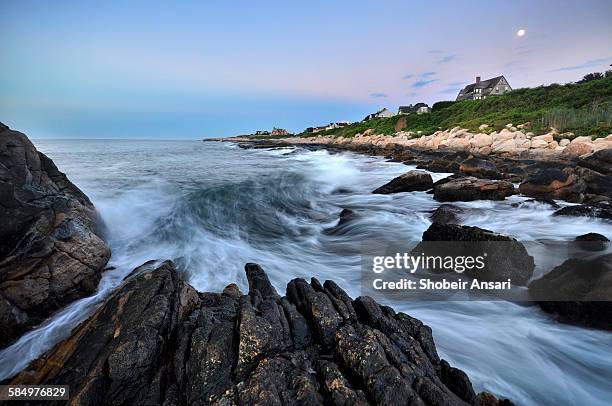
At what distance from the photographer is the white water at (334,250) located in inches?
156

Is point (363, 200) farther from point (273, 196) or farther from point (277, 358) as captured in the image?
point (277, 358)

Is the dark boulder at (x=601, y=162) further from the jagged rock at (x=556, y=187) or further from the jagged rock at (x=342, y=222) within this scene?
the jagged rock at (x=342, y=222)

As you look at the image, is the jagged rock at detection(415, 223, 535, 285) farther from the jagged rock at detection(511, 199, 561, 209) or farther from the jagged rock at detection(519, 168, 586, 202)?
the jagged rock at detection(519, 168, 586, 202)

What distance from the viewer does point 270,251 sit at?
8609 millimetres

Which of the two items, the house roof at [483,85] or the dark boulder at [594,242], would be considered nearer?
the dark boulder at [594,242]

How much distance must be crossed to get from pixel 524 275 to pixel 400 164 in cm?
2042

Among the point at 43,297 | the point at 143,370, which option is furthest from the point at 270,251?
the point at 143,370

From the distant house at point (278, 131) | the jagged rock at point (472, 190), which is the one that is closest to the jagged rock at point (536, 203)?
the jagged rock at point (472, 190)

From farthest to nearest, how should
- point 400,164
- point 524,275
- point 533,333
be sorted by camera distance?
1. point 400,164
2. point 524,275
3. point 533,333

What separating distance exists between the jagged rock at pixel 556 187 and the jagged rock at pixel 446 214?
3.41m

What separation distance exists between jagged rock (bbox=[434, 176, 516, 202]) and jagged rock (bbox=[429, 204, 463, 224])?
2.90ft

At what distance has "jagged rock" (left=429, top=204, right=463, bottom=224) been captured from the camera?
380 inches

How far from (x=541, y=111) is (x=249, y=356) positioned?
44917 mm

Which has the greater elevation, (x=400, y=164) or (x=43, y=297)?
(x=400, y=164)
